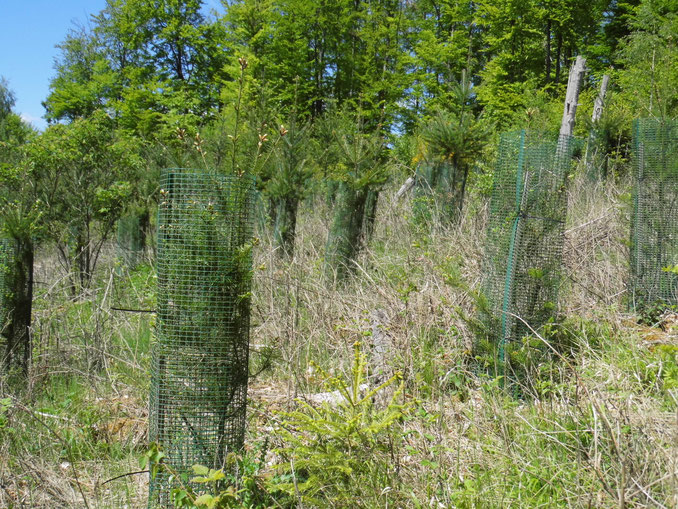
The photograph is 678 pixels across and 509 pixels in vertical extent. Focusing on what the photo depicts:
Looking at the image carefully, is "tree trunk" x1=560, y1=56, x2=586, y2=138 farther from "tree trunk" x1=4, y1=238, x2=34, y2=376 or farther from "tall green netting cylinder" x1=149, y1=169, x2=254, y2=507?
"tree trunk" x1=4, y1=238, x2=34, y2=376

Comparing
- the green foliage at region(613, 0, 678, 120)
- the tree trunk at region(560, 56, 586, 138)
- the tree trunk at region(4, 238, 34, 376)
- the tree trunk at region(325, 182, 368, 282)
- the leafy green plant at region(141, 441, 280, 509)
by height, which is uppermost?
the green foliage at region(613, 0, 678, 120)

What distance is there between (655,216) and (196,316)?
15.2 ft

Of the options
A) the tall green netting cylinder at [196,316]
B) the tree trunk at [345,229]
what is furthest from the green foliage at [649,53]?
the tall green netting cylinder at [196,316]

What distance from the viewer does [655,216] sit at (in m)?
5.30

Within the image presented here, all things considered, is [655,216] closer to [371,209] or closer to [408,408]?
[408,408]

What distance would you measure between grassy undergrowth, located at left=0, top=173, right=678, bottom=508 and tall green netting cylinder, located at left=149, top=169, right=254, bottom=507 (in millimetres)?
222

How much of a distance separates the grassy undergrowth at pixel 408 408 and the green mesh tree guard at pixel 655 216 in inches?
10.6

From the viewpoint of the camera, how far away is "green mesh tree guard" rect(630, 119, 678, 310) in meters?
5.14

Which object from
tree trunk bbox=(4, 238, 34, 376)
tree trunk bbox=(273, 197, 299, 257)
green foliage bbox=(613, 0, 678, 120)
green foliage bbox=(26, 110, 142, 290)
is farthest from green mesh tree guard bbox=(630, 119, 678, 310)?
green foliage bbox=(26, 110, 142, 290)

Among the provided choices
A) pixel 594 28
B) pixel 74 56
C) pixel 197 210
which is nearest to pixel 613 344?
pixel 197 210

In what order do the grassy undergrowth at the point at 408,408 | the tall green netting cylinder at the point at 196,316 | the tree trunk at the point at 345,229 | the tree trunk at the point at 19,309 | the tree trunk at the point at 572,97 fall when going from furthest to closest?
the tree trunk at the point at 572,97, the tree trunk at the point at 345,229, the tree trunk at the point at 19,309, the tall green netting cylinder at the point at 196,316, the grassy undergrowth at the point at 408,408

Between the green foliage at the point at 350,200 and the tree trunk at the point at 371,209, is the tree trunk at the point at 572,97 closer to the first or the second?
the tree trunk at the point at 371,209

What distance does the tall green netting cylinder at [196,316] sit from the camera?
256cm

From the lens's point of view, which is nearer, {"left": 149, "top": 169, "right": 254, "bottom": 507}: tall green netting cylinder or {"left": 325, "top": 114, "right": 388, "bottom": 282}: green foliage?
{"left": 149, "top": 169, "right": 254, "bottom": 507}: tall green netting cylinder
